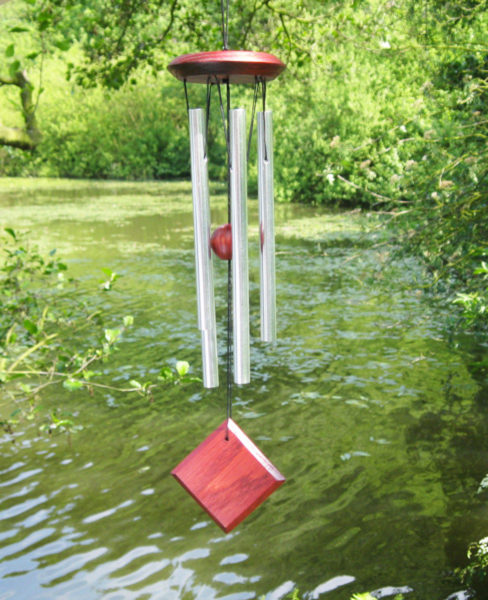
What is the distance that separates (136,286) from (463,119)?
5947 mm

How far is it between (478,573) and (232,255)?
8.71ft

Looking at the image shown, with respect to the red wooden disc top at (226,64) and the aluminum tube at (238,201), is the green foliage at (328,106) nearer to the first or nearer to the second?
the red wooden disc top at (226,64)

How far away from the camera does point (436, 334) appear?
8094mm

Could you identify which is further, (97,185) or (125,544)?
(97,185)

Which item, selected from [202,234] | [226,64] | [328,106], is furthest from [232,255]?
[328,106]

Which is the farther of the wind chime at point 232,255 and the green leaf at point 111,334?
the green leaf at point 111,334

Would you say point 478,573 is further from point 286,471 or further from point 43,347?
point 43,347

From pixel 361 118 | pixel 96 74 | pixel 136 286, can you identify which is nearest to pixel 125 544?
pixel 96 74

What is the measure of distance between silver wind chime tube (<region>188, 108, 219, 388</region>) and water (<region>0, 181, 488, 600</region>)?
6.60 feet

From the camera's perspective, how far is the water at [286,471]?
155 inches

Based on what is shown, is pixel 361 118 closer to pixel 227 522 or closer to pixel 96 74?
pixel 96 74

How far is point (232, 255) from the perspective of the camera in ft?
7.07

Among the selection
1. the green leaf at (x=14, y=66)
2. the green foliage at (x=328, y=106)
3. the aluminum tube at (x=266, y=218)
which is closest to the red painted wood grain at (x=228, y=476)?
the aluminum tube at (x=266, y=218)

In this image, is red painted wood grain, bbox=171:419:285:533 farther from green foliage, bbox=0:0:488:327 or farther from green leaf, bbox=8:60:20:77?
green leaf, bbox=8:60:20:77
